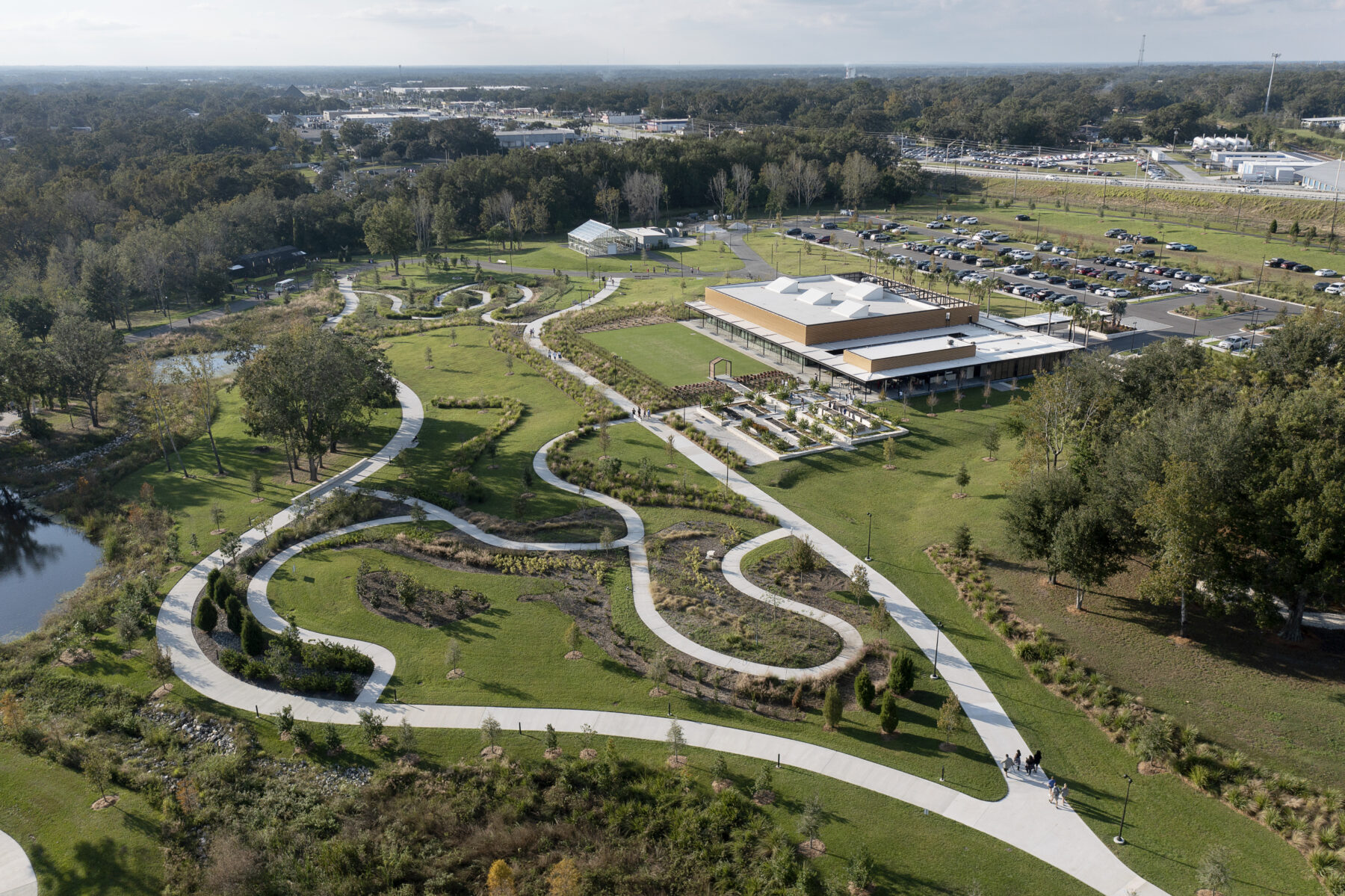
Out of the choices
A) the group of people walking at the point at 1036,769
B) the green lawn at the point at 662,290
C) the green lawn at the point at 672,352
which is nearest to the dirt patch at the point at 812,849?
the group of people walking at the point at 1036,769

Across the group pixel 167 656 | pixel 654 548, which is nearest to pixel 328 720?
pixel 167 656

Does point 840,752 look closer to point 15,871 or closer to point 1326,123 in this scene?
point 15,871

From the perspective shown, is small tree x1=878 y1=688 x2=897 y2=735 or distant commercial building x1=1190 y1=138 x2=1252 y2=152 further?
distant commercial building x1=1190 y1=138 x2=1252 y2=152

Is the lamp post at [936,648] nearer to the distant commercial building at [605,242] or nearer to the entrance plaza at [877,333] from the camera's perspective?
the entrance plaza at [877,333]

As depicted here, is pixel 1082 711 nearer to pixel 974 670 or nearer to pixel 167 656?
pixel 974 670

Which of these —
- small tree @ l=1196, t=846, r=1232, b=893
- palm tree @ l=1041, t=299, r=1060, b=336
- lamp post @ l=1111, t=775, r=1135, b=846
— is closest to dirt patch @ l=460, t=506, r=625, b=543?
lamp post @ l=1111, t=775, r=1135, b=846

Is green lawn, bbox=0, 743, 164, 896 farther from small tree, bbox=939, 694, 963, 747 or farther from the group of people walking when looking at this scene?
the group of people walking
